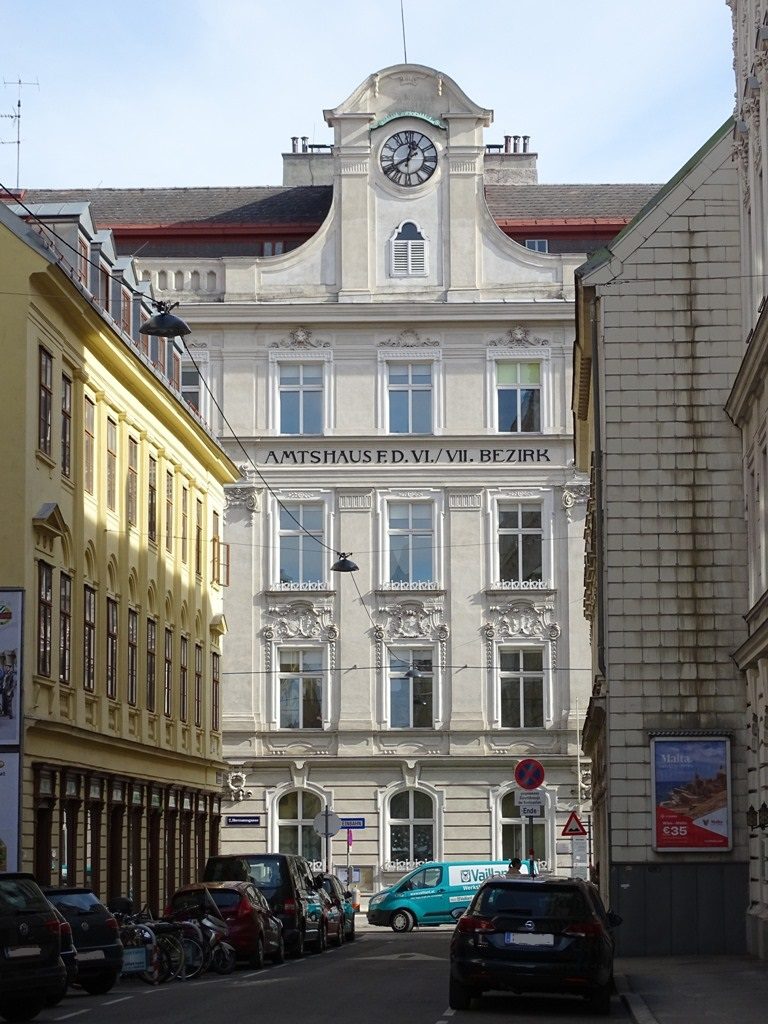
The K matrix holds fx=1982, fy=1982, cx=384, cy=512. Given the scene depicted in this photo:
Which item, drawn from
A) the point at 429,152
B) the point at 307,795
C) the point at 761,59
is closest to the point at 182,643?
the point at 307,795

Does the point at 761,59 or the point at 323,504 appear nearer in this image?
the point at 761,59

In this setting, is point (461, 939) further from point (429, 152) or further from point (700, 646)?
point (429, 152)

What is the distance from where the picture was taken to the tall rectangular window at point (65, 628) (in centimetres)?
3644

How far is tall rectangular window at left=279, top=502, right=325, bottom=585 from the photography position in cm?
5950

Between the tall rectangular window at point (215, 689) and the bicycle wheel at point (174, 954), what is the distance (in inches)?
1011

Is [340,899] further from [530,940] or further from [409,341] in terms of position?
[530,940]

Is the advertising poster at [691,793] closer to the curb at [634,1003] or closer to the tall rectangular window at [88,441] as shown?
the curb at [634,1003]

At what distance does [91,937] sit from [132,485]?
19407 millimetres

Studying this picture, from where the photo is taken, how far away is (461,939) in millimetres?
21422

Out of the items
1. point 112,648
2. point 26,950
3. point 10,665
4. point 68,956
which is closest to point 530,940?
point 26,950

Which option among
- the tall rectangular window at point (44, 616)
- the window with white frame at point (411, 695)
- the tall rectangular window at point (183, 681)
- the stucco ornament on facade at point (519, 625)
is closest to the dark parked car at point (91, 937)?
the tall rectangular window at point (44, 616)

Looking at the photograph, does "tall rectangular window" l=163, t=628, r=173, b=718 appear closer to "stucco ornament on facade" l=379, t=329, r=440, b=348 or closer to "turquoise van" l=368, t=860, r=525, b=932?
"turquoise van" l=368, t=860, r=525, b=932

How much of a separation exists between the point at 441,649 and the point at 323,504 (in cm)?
565

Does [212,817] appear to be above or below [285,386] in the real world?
below
